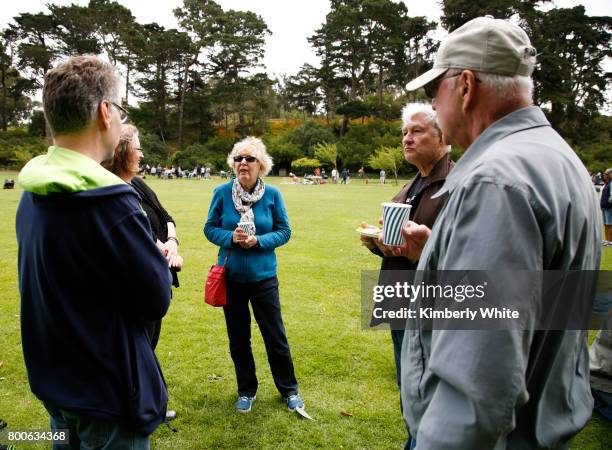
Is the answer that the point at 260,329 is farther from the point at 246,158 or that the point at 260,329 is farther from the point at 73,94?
the point at 73,94

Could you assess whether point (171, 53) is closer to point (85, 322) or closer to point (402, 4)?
point (402, 4)

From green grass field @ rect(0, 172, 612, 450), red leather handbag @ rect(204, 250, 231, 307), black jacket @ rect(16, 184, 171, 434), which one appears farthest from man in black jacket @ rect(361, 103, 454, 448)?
black jacket @ rect(16, 184, 171, 434)

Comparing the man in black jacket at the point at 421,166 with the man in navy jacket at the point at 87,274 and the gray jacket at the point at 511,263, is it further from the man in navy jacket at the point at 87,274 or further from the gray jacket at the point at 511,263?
the man in navy jacket at the point at 87,274

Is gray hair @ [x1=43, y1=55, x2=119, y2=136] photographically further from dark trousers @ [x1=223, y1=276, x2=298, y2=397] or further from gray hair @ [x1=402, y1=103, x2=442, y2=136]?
dark trousers @ [x1=223, y1=276, x2=298, y2=397]

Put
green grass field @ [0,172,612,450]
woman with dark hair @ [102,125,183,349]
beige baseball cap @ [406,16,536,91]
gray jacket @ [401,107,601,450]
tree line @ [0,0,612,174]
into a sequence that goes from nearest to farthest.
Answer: gray jacket @ [401,107,601,450], beige baseball cap @ [406,16,536,91], woman with dark hair @ [102,125,183,349], green grass field @ [0,172,612,450], tree line @ [0,0,612,174]

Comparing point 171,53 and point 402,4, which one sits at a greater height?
point 402,4

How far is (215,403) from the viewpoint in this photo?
4.02 meters

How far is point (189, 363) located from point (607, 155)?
172ft

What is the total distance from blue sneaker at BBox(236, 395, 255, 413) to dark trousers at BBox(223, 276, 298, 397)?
4 cm

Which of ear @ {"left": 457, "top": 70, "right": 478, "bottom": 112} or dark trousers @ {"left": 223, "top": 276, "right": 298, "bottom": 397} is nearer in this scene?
ear @ {"left": 457, "top": 70, "right": 478, "bottom": 112}

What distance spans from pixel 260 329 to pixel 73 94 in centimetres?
268

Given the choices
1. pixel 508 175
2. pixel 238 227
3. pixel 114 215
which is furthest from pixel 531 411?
pixel 238 227

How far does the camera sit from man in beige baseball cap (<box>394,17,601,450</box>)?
114 centimetres

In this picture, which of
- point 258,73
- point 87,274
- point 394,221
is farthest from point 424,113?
point 258,73
